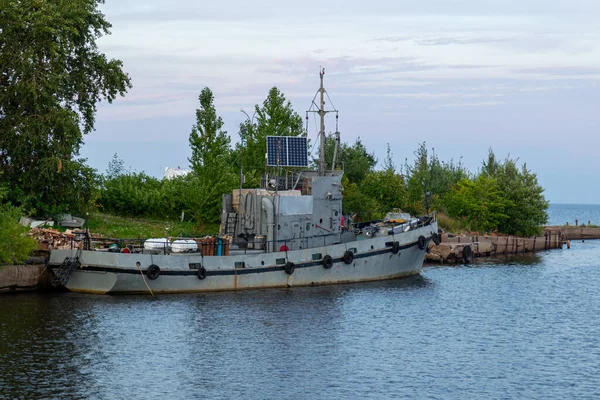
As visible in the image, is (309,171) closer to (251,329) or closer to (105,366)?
(251,329)

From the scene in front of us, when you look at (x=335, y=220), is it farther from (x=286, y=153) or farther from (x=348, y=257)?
(x=286, y=153)

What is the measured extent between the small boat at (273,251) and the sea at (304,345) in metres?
0.97

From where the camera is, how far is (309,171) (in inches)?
1996

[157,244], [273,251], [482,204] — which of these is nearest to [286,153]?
[273,251]

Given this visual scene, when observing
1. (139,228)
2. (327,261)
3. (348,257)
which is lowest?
(327,261)

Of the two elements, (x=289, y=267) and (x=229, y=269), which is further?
(x=289, y=267)

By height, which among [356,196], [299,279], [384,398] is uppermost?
[356,196]

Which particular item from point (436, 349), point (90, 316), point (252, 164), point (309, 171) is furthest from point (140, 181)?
point (436, 349)

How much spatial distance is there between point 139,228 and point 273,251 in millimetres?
17449

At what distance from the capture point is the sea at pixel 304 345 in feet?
92.9

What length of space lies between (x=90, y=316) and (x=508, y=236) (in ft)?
182

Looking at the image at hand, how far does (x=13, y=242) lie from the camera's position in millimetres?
42562

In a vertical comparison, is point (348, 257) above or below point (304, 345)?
above

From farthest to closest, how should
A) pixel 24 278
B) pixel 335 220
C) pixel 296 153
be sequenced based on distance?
pixel 335 220 < pixel 296 153 < pixel 24 278
